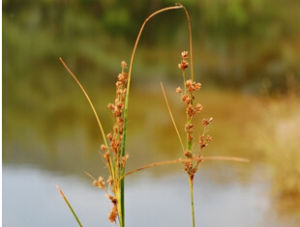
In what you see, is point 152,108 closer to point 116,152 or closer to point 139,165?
point 139,165

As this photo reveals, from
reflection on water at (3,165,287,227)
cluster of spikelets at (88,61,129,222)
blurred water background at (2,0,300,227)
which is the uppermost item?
blurred water background at (2,0,300,227)

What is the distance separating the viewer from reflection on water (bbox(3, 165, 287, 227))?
11.2 ft

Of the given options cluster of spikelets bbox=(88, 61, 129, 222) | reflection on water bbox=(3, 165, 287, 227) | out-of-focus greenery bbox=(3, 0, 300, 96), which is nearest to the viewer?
cluster of spikelets bbox=(88, 61, 129, 222)

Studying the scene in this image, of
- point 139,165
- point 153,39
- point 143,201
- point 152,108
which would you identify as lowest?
point 143,201

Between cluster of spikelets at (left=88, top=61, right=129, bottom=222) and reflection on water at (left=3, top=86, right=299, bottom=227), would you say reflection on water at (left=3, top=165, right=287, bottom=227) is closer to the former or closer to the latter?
reflection on water at (left=3, top=86, right=299, bottom=227)

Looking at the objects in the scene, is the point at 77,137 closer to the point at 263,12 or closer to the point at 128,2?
the point at 128,2

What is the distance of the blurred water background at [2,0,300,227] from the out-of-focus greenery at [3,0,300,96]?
2 cm

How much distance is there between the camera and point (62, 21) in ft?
22.0

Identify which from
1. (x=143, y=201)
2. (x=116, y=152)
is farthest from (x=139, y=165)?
(x=116, y=152)

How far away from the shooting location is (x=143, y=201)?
3717 mm

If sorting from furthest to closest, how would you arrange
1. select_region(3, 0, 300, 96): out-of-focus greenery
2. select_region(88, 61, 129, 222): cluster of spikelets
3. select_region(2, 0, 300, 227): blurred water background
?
1. select_region(3, 0, 300, 96): out-of-focus greenery
2. select_region(2, 0, 300, 227): blurred water background
3. select_region(88, 61, 129, 222): cluster of spikelets

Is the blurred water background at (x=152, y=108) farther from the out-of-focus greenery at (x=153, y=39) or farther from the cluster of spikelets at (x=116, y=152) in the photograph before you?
the cluster of spikelets at (x=116, y=152)

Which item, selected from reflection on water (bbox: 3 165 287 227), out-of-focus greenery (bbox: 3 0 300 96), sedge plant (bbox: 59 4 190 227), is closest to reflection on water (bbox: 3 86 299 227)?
reflection on water (bbox: 3 165 287 227)

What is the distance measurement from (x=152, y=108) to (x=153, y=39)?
1899 millimetres
